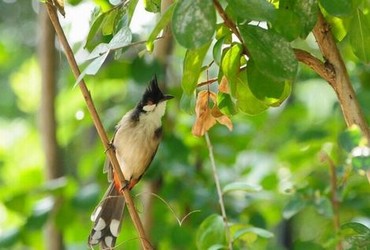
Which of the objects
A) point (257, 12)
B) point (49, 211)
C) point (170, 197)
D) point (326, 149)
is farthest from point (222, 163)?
point (257, 12)

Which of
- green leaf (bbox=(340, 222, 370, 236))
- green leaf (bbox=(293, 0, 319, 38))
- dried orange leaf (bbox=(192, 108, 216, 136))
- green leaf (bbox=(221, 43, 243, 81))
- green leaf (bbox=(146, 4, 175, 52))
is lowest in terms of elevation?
green leaf (bbox=(340, 222, 370, 236))

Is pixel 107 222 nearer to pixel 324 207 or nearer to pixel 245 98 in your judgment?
pixel 324 207

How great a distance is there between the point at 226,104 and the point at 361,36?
165 mm

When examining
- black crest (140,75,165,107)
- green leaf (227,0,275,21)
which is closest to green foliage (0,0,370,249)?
green leaf (227,0,275,21)

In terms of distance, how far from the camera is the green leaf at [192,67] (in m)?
0.78

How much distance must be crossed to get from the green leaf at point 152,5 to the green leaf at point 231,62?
5.5 inches

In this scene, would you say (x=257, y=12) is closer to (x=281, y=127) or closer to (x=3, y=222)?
(x=281, y=127)

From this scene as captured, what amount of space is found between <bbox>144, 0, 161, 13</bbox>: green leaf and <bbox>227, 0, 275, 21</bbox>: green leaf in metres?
0.20

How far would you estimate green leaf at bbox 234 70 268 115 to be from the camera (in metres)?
0.79

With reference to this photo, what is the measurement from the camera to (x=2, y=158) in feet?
8.18

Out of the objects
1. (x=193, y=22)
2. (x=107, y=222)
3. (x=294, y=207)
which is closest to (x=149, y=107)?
(x=107, y=222)

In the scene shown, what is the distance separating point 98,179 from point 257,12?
1.39 meters

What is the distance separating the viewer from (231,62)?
0.77m

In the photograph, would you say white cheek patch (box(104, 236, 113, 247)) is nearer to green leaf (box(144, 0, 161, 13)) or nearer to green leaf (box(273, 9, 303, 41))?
green leaf (box(144, 0, 161, 13))
